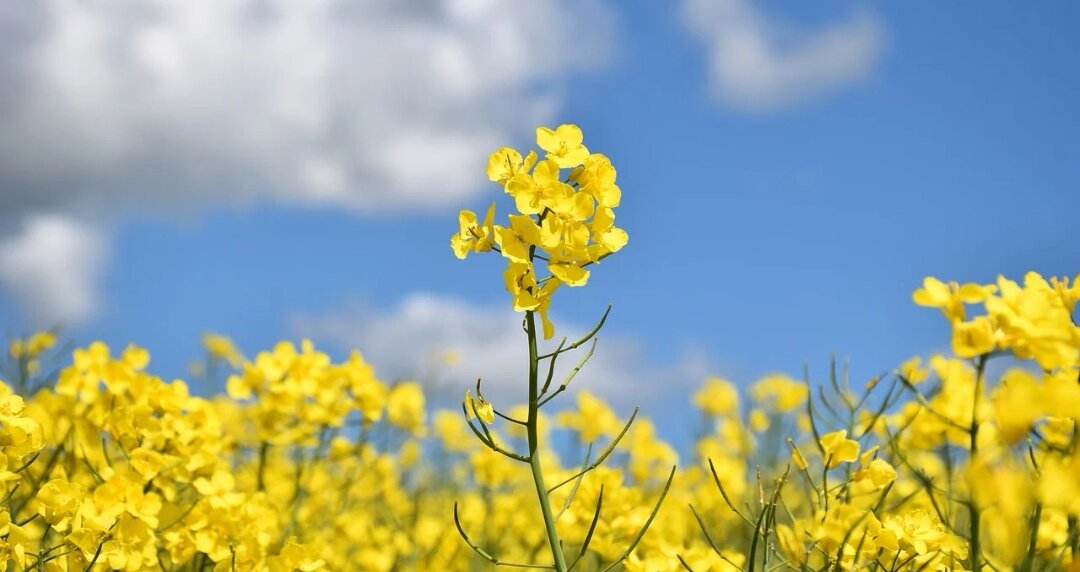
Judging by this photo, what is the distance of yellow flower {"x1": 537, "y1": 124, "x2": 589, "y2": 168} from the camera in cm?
189

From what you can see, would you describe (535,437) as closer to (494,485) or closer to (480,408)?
(480,408)

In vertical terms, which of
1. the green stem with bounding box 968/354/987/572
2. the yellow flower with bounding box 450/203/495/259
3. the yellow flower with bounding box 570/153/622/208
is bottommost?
the green stem with bounding box 968/354/987/572

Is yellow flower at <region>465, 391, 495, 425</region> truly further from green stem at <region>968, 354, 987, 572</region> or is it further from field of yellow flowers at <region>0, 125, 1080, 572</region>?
green stem at <region>968, 354, 987, 572</region>

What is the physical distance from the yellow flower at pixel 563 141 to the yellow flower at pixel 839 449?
81cm

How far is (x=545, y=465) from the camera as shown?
4.50m

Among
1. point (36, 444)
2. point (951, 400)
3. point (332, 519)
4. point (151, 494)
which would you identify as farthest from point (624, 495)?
point (332, 519)

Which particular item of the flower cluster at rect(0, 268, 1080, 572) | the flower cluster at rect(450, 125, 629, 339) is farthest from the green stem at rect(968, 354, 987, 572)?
the flower cluster at rect(450, 125, 629, 339)

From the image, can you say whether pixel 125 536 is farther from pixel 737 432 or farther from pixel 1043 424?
pixel 737 432

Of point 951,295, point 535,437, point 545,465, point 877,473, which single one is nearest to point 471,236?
point 535,437

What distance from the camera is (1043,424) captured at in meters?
2.38

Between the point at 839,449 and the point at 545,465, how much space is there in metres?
2.47

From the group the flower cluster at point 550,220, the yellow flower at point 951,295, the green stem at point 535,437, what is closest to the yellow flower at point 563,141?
the flower cluster at point 550,220

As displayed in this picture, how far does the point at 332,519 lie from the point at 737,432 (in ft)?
12.2

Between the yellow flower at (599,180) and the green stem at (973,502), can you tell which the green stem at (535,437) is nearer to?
the yellow flower at (599,180)
